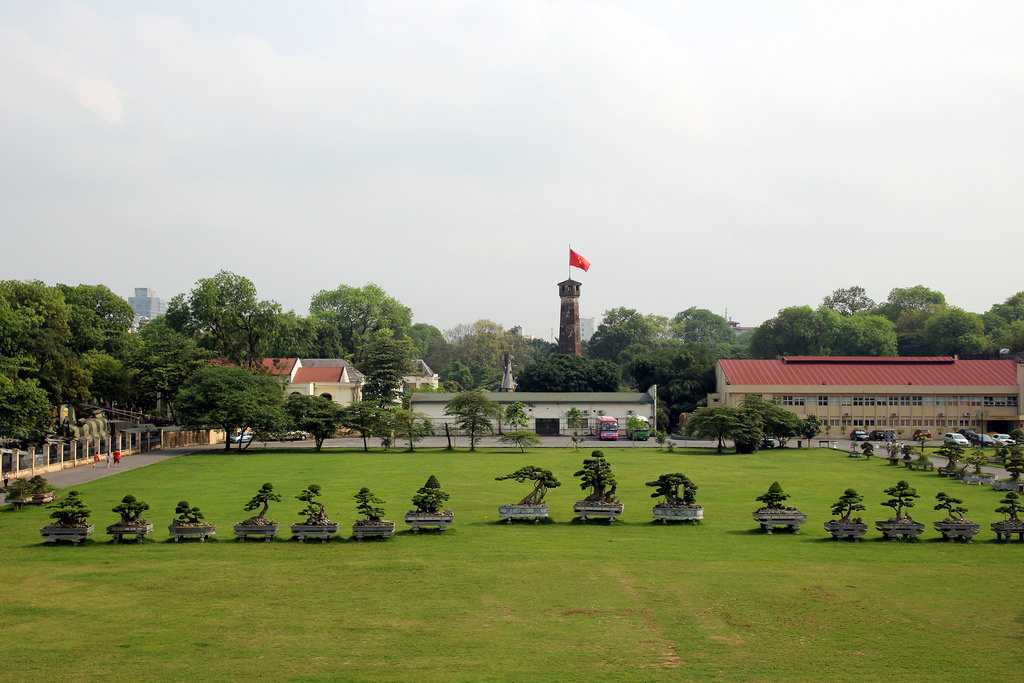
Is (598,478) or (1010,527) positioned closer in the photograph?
(1010,527)

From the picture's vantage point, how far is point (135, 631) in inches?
602

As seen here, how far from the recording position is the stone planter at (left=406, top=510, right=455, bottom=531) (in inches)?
969

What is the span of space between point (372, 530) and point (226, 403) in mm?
35342

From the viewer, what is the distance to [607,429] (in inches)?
2726

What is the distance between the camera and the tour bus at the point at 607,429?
6825cm

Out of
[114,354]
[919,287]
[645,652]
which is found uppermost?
[919,287]

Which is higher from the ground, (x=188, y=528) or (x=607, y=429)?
(x=607, y=429)

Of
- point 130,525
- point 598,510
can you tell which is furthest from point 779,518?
point 130,525

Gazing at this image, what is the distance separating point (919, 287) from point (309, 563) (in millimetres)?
125137

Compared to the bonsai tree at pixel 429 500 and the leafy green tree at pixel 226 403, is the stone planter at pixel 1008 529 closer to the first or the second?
the bonsai tree at pixel 429 500

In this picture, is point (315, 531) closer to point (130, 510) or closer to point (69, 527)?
point (130, 510)

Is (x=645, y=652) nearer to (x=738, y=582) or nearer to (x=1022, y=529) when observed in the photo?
(x=738, y=582)

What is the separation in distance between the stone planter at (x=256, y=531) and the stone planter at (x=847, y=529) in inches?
559

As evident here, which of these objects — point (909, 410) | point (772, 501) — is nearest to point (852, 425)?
point (909, 410)
